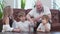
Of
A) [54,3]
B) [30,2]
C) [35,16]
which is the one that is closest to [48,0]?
[54,3]

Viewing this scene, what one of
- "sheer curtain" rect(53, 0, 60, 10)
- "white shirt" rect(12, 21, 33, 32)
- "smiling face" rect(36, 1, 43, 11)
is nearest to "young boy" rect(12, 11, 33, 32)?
"white shirt" rect(12, 21, 33, 32)

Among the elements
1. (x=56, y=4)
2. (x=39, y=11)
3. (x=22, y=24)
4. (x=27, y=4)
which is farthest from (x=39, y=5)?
(x=56, y=4)

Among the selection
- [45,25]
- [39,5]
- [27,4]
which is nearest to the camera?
[45,25]

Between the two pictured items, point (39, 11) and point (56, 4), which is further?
point (56, 4)

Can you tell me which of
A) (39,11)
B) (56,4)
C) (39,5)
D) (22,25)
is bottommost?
(22,25)

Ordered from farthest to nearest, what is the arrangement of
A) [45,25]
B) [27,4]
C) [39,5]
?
[27,4] → [39,5] → [45,25]

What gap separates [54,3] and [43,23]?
123 inches

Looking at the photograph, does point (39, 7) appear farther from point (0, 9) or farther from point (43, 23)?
point (0, 9)

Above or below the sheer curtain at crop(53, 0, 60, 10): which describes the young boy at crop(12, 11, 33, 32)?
below

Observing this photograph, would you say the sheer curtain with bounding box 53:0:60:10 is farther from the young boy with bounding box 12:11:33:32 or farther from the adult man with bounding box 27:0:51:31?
the young boy with bounding box 12:11:33:32

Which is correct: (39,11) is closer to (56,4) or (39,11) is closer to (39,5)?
(39,5)

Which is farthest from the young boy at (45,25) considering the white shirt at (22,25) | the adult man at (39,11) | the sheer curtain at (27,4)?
the sheer curtain at (27,4)

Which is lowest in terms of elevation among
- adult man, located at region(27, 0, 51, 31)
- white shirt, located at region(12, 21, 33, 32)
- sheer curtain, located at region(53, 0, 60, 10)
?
white shirt, located at region(12, 21, 33, 32)

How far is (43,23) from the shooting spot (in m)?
2.37
